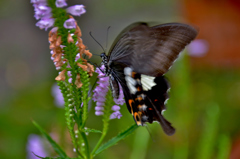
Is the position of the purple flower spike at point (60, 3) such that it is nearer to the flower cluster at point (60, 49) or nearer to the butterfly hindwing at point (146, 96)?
the flower cluster at point (60, 49)

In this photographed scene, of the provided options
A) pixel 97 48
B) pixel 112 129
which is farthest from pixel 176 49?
pixel 97 48

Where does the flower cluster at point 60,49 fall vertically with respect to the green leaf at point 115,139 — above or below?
above

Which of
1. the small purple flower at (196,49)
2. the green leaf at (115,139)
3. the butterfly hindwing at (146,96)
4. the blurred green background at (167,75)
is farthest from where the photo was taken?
the small purple flower at (196,49)

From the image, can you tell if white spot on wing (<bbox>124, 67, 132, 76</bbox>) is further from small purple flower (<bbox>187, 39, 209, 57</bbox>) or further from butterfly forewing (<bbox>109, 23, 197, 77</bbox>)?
small purple flower (<bbox>187, 39, 209, 57</bbox>)

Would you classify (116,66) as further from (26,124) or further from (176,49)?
(26,124)

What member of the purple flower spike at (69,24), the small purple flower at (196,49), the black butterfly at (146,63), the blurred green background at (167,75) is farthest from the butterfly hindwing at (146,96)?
the small purple flower at (196,49)

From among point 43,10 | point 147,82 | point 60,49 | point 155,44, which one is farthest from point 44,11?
point 147,82

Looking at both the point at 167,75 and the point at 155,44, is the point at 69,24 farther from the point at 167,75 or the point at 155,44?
the point at 167,75
